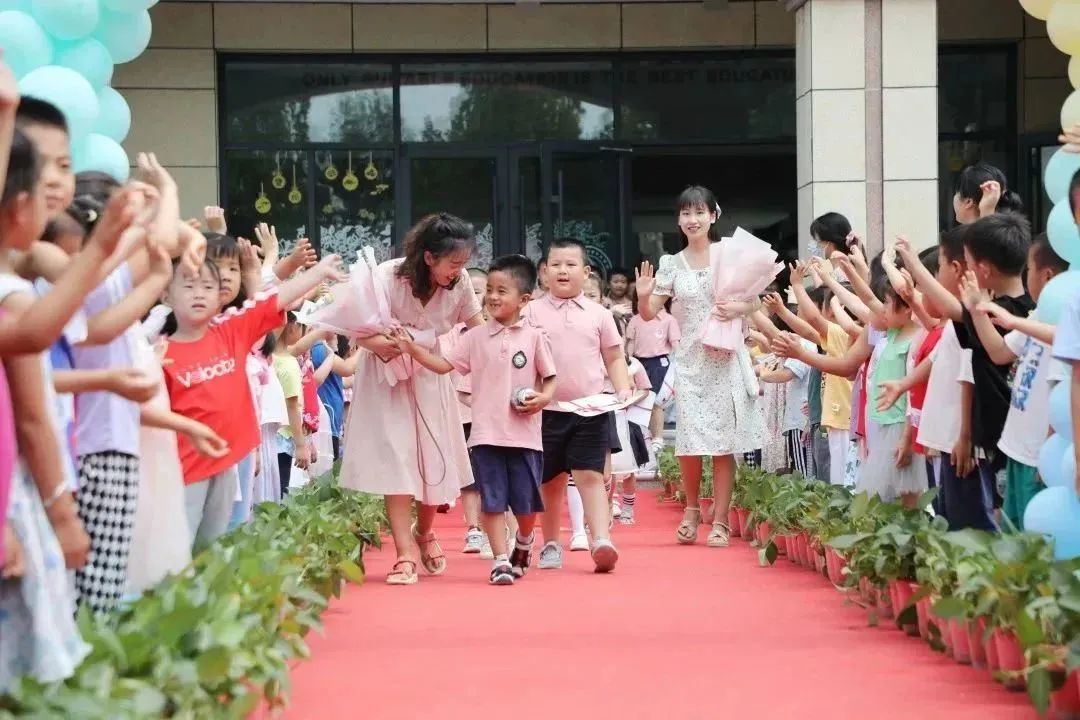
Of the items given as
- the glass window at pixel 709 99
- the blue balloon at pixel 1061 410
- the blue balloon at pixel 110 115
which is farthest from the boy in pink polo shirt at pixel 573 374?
the glass window at pixel 709 99

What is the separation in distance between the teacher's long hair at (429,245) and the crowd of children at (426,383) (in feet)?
0.04

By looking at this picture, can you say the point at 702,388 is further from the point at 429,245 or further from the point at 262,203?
the point at 262,203

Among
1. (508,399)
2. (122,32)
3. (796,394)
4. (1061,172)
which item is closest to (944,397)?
(1061,172)

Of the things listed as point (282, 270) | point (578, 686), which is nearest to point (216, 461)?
point (282, 270)

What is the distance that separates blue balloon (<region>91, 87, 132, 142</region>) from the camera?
26.0 feet

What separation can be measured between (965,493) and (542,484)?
111 inches

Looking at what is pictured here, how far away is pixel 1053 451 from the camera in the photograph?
218 inches

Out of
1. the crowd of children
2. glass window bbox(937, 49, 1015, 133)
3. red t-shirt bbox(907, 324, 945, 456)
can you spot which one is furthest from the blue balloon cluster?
glass window bbox(937, 49, 1015, 133)

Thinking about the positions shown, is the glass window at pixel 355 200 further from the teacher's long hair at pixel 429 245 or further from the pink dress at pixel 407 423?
the teacher's long hair at pixel 429 245

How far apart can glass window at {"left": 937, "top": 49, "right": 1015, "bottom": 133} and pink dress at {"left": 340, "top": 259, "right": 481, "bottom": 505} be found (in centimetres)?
932

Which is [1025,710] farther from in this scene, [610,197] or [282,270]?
[610,197]

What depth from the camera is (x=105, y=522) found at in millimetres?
4840

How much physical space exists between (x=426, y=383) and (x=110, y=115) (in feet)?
5.92

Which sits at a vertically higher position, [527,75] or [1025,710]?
[527,75]
